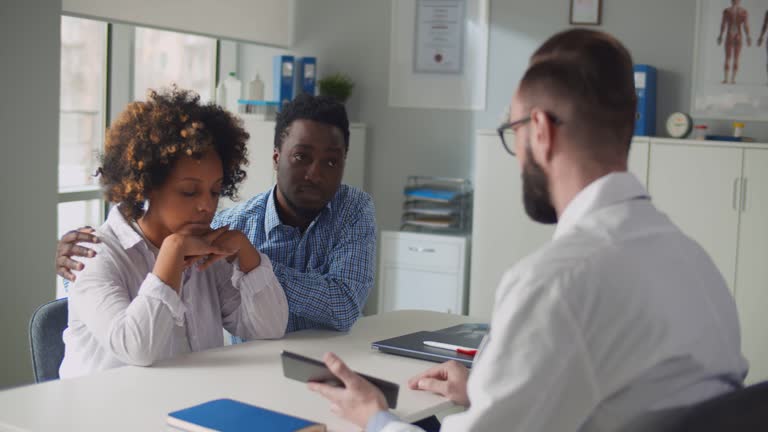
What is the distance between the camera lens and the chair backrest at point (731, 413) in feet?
3.49

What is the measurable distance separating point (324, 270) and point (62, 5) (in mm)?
2140

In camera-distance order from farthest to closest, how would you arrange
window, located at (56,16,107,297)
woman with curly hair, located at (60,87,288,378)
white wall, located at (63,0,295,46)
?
window, located at (56,16,107,297) → white wall, located at (63,0,295,46) → woman with curly hair, located at (60,87,288,378)

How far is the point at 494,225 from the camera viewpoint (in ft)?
15.6

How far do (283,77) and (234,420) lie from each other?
12.9ft

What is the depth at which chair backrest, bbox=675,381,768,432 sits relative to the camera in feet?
3.49

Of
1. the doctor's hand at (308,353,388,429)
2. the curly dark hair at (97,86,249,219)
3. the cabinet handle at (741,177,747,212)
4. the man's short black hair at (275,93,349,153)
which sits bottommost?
the doctor's hand at (308,353,388,429)

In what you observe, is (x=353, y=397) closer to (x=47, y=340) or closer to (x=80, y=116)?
(x=47, y=340)

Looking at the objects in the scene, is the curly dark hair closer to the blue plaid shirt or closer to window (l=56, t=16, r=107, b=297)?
the blue plaid shirt

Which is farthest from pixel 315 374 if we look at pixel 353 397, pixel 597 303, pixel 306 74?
pixel 306 74

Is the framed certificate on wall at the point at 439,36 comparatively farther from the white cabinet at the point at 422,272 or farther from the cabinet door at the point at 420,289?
the cabinet door at the point at 420,289

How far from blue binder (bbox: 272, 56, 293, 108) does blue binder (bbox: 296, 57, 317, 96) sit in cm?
7

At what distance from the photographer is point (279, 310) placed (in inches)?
87.0

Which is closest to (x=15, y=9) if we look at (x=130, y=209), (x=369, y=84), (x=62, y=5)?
(x=62, y=5)

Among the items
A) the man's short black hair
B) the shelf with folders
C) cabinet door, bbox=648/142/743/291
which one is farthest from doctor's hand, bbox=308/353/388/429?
the shelf with folders
